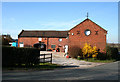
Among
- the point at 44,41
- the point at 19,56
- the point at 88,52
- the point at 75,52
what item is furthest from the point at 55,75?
the point at 44,41

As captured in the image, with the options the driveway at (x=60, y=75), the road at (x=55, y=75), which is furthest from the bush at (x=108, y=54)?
the road at (x=55, y=75)

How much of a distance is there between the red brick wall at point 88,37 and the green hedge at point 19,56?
1667 cm

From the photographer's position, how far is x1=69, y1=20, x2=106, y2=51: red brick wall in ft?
94.6

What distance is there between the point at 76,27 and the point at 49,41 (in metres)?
15.9

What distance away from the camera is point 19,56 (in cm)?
1270

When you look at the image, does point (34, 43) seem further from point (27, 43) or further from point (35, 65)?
point (35, 65)

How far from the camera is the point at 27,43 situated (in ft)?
144

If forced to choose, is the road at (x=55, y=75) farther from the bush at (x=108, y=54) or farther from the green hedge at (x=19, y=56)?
the bush at (x=108, y=54)

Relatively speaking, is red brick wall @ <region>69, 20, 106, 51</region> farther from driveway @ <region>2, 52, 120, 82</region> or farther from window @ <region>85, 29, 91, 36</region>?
driveway @ <region>2, 52, 120, 82</region>

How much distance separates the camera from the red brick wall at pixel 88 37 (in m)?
28.8

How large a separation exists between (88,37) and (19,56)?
19.1m

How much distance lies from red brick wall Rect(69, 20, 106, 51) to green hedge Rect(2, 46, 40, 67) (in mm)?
16673

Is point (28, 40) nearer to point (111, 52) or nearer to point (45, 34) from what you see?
point (45, 34)

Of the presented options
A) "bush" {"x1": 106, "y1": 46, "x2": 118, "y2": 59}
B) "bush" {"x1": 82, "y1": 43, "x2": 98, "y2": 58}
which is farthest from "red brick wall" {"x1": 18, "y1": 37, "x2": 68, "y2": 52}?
"bush" {"x1": 82, "y1": 43, "x2": 98, "y2": 58}
